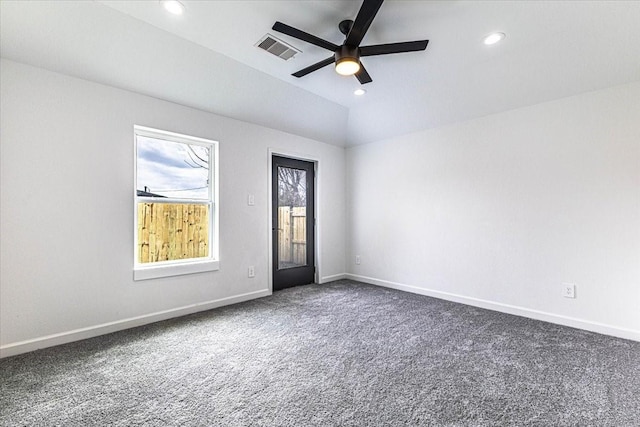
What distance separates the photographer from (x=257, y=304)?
12.2ft

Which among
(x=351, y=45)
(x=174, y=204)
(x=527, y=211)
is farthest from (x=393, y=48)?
(x=174, y=204)

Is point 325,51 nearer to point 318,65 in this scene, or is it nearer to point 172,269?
point 318,65

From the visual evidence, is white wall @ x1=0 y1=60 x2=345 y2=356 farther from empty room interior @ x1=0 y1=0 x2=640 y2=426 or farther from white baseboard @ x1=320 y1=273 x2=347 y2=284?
white baseboard @ x1=320 y1=273 x2=347 y2=284

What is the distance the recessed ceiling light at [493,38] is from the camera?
241 cm

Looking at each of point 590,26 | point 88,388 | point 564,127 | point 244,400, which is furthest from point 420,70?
point 88,388

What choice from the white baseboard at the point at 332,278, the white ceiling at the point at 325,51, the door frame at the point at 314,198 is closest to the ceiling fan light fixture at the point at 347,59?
the white ceiling at the point at 325,51

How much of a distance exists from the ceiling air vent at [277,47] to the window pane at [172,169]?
150cm

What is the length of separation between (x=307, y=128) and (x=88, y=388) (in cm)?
370

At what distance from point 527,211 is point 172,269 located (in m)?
4.02

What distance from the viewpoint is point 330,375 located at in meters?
2.07

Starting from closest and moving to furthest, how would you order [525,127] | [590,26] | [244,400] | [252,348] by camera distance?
[244,400]
[590,26]
[252,348]
[525,127]

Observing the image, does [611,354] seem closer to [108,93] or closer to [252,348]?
[252,348]

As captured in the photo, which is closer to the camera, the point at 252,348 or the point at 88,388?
the point at 88,388

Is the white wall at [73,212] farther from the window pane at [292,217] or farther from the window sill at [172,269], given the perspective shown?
the window pane at [292,217]
